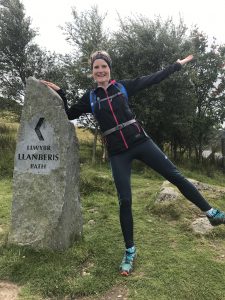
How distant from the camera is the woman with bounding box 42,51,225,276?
16.1 ft

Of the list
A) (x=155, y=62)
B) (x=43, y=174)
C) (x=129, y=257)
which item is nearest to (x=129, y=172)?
(x=129, y=257)

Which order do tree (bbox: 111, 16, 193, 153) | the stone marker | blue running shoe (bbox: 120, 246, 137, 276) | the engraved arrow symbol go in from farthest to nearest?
tree (bbox: 111, 16, 193, 153) < the engraved arrow symbol < the stone marker < blue running shoe (bbox: 120, 246, 137, 276)

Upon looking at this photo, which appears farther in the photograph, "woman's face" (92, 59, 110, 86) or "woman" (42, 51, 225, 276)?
"woman's face" (92, 59, 110, 86)

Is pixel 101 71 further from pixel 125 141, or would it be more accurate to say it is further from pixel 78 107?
pixel 125 141

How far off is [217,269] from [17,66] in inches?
643

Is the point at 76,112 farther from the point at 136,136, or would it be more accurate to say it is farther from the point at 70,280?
the point at 70,280

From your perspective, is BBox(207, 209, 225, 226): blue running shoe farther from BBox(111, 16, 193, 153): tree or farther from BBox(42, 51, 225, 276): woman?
BBox(111, 16, 193, 153): tree

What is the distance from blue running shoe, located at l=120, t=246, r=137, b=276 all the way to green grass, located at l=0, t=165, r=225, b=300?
8 centimetres

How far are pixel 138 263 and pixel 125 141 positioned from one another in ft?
5.48

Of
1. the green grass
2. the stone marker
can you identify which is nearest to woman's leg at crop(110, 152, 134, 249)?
the green grass

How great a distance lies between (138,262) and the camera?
5191mm

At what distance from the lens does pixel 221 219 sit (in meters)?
5.07

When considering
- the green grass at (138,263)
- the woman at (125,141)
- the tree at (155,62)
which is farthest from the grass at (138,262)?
the tree at (155,62)

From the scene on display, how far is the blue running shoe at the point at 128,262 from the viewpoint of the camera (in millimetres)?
4855
